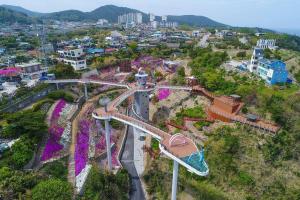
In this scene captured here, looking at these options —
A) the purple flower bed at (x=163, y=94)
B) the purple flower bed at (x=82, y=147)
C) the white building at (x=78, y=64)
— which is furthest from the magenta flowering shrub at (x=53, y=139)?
the white building at (x=78, y=64)

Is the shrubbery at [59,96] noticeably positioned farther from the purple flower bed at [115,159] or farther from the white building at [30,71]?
the purple flower bed at [115,159]

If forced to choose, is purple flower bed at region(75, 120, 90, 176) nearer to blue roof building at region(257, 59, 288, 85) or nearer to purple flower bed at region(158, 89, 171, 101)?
purple flower bed at region(158, 89, 171, 101)

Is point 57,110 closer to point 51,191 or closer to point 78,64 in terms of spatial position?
point 51,191

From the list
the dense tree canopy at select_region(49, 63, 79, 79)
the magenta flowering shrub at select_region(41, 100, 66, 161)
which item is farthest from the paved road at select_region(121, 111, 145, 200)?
the dense tree canopy at select_region(49, 63, 79, 79)

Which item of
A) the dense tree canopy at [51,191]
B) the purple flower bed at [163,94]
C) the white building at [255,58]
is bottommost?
the dense tree canopy at [51,191]

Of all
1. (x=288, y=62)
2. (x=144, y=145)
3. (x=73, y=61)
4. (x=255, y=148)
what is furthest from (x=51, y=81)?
(x=288, y=62)

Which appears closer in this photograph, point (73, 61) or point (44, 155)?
point (44, 155)

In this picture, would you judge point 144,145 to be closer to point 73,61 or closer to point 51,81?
point 51,81
